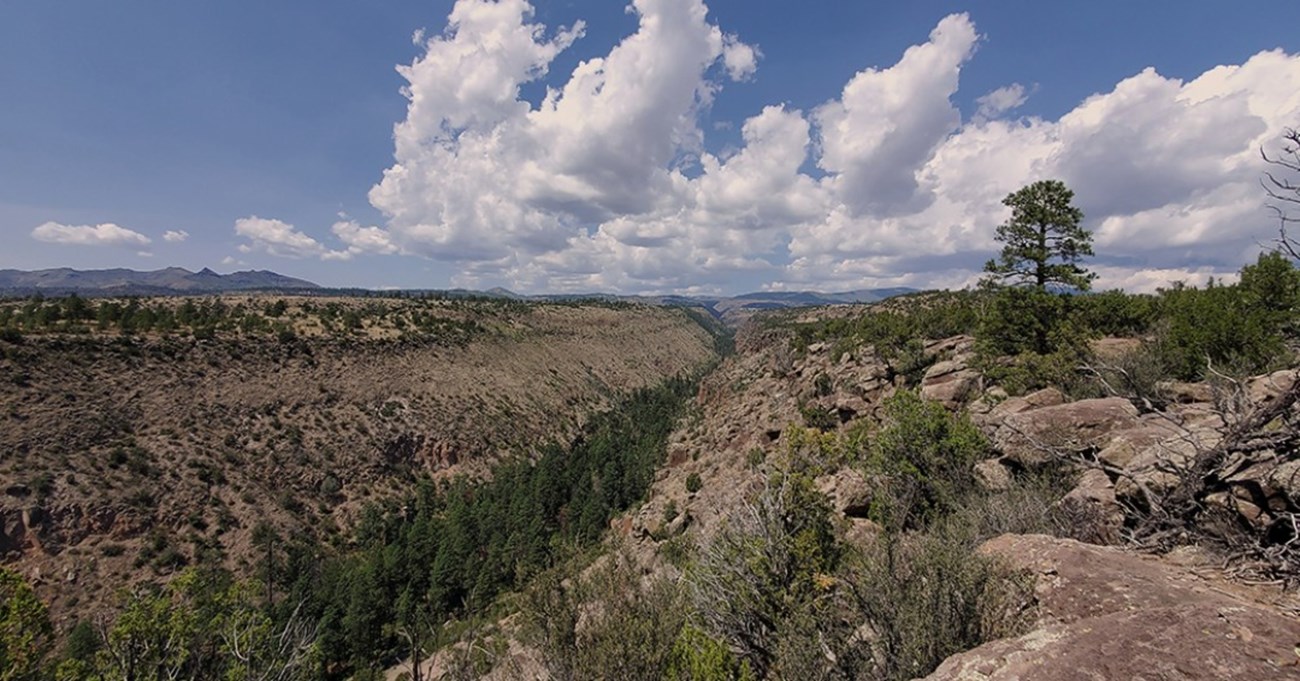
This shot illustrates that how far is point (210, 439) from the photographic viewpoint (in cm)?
5459

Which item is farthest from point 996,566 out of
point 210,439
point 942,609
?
point 210,439

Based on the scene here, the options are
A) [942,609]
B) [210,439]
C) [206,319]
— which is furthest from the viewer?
[206,319]

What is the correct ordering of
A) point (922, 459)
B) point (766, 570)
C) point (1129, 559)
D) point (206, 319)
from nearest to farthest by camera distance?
point (1129, 559) < point (766, 570) < point (922, 459) < point (206, 319)

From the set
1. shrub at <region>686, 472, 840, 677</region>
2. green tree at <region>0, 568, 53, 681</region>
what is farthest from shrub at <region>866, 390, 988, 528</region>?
green tree at <region>0, 568, 53, 681</region>

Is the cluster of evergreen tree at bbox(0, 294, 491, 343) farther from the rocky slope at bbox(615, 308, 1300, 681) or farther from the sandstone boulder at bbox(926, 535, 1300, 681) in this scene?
the rocky slope at bbox(615, 308, 1300, 681)

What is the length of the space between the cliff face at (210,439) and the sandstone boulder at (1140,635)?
57886 millimetres

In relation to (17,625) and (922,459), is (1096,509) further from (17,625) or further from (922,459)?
(17,625)

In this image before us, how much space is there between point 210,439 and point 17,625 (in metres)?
53.2

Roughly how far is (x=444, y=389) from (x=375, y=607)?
43559 mm

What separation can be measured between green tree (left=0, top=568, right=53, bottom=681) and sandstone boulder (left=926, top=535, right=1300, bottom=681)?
19.3 m

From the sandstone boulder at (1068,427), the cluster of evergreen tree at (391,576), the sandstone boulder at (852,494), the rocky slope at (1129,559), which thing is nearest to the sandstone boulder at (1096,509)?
the rocky slope at (1129,559)

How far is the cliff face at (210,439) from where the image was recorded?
135 ft

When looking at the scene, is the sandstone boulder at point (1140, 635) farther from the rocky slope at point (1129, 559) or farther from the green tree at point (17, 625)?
the green tree at point (17, 625)

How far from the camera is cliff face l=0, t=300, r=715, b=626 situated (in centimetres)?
4100
